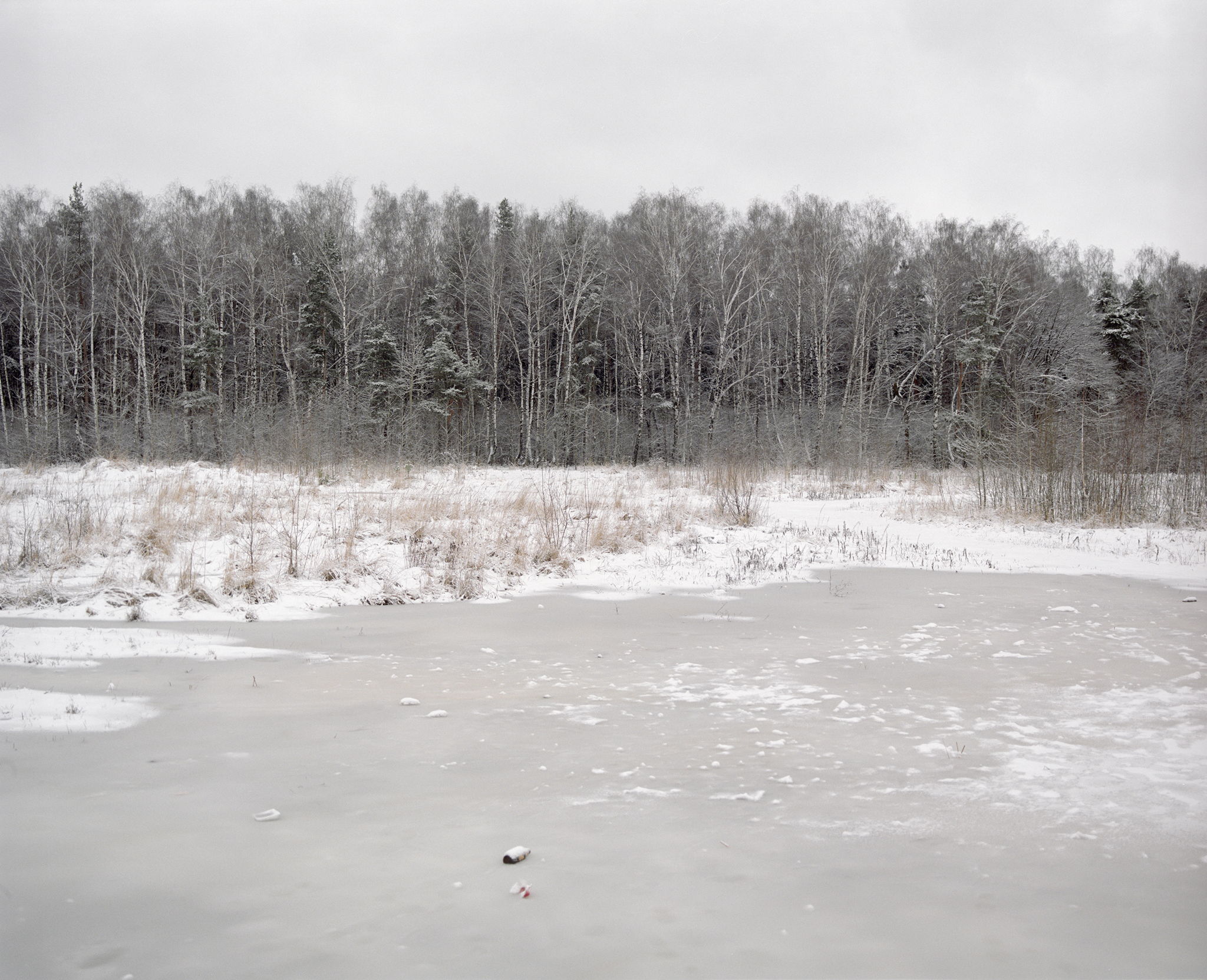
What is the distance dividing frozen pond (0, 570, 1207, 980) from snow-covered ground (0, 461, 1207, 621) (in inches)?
84.3

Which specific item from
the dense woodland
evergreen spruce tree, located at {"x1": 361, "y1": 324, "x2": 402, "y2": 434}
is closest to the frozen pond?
the dense woodland

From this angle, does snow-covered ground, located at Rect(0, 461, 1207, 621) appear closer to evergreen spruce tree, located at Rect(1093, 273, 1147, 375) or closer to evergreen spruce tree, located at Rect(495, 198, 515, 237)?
evergreen spruce tree, located at Rect(495, 198, 515, 237)

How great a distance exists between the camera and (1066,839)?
2471 millimetres

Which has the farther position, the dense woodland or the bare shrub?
the dense woodland

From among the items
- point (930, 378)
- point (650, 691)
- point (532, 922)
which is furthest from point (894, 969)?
point (930, 378)

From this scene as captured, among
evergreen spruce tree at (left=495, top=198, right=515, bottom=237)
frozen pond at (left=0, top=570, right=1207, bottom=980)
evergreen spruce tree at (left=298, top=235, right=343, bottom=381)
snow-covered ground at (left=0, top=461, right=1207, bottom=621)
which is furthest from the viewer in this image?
evergreen spruce tree at (left=495, top=198, right=515, bottom=237)

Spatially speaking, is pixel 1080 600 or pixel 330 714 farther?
pixel 1080 600

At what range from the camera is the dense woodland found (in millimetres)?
30547

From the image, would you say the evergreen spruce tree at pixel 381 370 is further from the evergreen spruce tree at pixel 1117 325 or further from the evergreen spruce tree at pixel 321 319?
the evergreen spruce tree at pixel 1117 325

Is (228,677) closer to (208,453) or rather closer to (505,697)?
(505,697)

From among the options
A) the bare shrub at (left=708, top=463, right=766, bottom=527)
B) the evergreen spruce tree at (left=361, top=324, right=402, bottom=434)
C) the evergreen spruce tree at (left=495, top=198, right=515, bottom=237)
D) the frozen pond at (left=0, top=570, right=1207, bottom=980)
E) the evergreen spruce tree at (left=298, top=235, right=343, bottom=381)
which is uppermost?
the evergreen spruce tree at (left=495, top=198, right=515, bottom=237)

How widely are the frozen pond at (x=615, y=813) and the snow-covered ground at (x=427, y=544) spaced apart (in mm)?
2140

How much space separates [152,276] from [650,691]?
3566cm

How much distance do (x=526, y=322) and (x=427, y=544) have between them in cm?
2506
